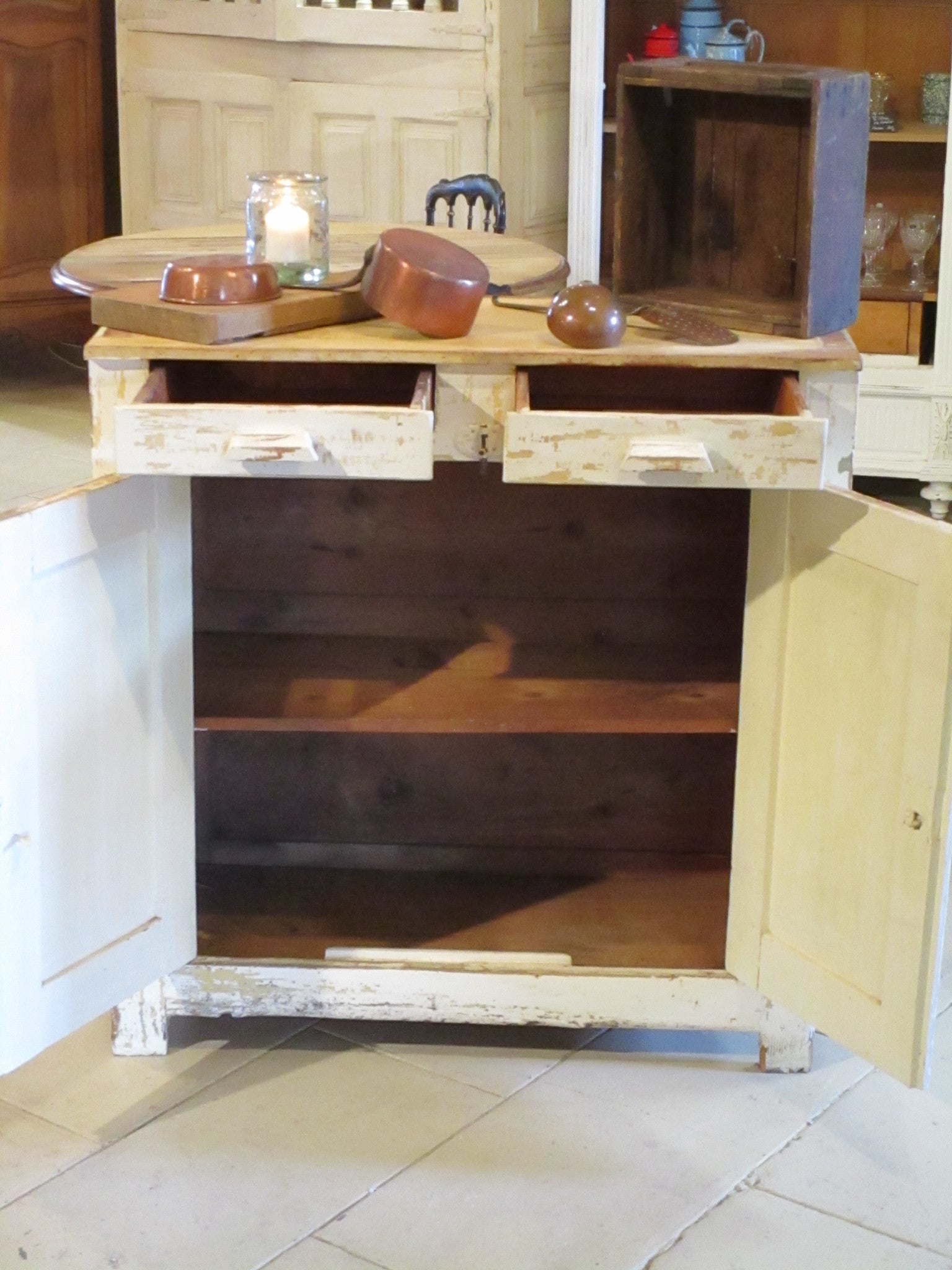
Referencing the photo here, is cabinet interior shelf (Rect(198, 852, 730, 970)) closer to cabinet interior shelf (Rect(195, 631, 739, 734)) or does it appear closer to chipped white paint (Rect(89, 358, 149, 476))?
cabinet interior shelf (Rect(195, 631, 739, 734))

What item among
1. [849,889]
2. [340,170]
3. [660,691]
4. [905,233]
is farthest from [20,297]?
[849,889]

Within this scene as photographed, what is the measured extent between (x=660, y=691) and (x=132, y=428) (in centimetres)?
75

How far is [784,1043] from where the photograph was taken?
6.61ft

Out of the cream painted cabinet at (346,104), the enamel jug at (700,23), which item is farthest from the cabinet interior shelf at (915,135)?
the cream painted cabinet at (346,104)

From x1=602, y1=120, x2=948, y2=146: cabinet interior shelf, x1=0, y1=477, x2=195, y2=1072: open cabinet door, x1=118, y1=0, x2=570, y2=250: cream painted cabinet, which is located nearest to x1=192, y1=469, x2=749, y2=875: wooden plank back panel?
x1=0, y1=477, x2=195, y2=1072: open cabinet door

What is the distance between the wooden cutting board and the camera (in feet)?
5.73

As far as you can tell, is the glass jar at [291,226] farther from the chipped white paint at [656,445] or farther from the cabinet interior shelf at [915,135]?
the cabinet interior shelf at [915,135]

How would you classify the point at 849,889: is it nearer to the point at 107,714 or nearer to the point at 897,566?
Result: the point at 897,566

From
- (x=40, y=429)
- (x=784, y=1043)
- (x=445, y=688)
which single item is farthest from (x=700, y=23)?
→ (x=784, y=1043)

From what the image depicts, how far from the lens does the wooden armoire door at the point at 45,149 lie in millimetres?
5137

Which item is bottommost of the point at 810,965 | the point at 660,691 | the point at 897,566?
the point at 810,965

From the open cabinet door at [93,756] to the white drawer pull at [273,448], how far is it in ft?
0.58

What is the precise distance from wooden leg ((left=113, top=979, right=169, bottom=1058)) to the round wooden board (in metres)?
0.83

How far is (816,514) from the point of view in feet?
5.80
